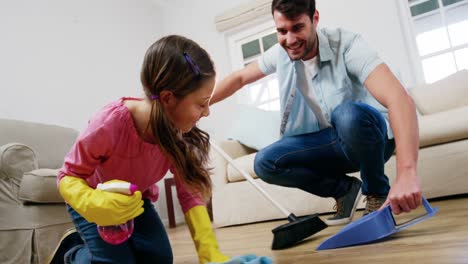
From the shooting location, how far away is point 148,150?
3.26 feet

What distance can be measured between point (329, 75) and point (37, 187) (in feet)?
4.04

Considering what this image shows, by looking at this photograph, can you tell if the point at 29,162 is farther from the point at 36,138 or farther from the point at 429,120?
the point at 429,120

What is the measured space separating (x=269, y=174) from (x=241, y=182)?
72 centimetres

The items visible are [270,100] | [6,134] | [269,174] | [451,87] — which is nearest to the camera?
[269,174]

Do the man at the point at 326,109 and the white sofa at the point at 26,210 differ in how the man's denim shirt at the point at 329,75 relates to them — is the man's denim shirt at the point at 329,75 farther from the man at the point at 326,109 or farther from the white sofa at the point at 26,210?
the white sofa at the point at 26,210

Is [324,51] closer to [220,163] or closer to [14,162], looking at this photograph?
[220,163]

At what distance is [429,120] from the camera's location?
1.83 metres

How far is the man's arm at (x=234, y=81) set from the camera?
1.57m

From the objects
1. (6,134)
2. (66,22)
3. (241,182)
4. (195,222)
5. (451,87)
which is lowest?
(241,182)

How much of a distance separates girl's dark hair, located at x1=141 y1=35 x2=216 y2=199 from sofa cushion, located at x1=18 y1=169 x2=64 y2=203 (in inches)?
33.0

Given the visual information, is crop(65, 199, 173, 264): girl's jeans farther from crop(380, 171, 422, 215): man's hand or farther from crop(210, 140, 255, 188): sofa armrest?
crop(210, 140, 255, 188): sofa armrest

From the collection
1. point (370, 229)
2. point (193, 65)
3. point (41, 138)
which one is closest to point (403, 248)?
point (370, 229)

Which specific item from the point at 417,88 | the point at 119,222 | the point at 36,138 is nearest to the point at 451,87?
the point at 417,88

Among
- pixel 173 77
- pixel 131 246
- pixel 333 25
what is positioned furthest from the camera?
pixel 333 25
